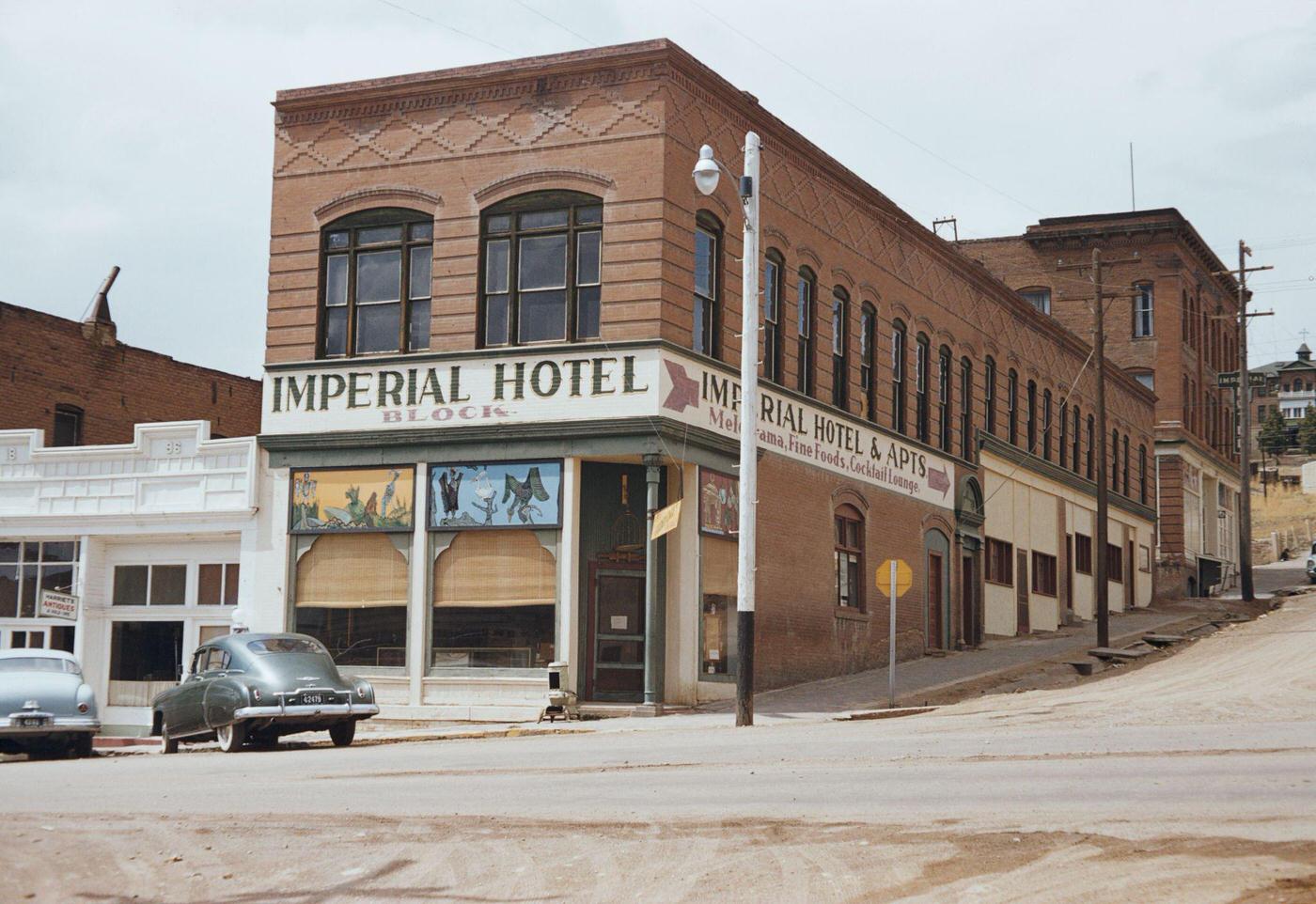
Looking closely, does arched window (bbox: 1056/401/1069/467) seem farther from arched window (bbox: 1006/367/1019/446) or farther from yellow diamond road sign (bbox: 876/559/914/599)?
yellow diamond road sign (bbox: 876/559/914/599)

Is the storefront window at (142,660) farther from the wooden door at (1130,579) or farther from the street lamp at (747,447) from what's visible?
the wooden door at (1130,579)

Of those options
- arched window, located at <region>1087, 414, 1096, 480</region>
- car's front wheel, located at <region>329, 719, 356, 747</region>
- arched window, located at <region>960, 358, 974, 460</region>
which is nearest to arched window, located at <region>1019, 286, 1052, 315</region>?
arched window, located at <region>1087, 414, 1096, 480</region>

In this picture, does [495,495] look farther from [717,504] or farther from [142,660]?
[142,660]

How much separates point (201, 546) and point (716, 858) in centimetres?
2044

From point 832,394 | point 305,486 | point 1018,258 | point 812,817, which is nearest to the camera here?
point 812,817

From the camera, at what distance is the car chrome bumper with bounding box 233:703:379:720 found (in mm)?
20000

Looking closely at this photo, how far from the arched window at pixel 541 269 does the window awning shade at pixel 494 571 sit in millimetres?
3352

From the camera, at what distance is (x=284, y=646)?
21125 mm

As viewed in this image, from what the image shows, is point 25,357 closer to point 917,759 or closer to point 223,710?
point 223,710

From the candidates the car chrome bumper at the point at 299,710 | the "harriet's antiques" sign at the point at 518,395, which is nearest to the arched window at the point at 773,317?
the "harriet's antiques" sign at the point at 518,395

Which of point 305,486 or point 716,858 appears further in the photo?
point 305,486

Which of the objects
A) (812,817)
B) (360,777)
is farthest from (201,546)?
(812,817)

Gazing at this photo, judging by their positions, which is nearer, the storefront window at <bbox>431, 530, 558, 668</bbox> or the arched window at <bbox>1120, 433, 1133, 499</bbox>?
the storefront window at <bbox>431, 530, 558, 668</bbox>

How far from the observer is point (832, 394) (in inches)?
1249
